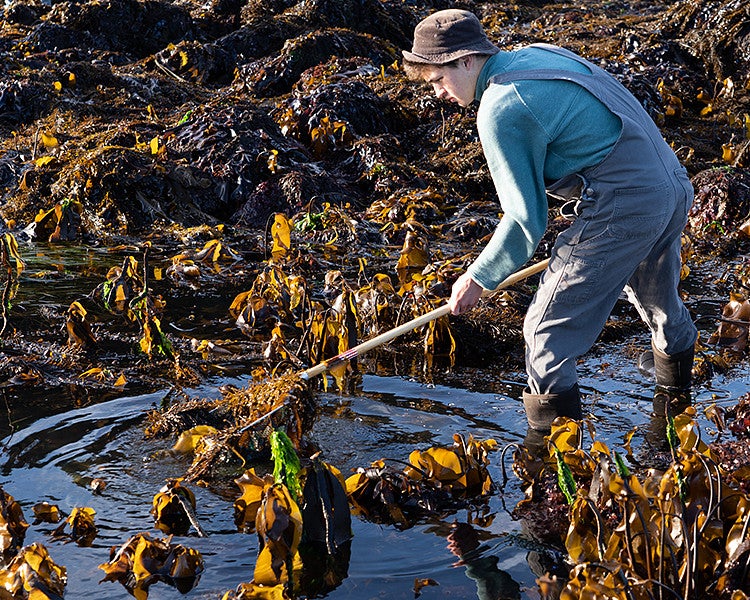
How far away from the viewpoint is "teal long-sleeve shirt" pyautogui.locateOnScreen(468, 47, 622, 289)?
304cm

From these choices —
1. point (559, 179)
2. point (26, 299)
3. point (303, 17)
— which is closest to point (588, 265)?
point (559, 179)

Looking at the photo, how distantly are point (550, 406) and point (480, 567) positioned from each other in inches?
28.1

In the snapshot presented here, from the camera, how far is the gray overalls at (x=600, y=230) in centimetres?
321

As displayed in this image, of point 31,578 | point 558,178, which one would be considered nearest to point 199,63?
point 558,178

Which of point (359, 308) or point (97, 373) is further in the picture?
point (359, 308)

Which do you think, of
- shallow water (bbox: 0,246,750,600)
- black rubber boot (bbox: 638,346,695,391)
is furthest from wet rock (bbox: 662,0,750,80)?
black rubber boot (bbox: 638,346,695,391)

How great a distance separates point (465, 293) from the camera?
334 centimetres

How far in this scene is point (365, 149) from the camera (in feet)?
27.2

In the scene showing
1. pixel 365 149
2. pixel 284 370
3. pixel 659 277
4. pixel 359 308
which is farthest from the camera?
pixel 365 149

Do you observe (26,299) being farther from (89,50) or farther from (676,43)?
(676,43)

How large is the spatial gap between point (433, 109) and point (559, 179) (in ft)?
19.8

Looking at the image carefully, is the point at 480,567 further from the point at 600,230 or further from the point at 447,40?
the point at 447,40

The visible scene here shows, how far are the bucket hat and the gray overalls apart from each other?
15 cm

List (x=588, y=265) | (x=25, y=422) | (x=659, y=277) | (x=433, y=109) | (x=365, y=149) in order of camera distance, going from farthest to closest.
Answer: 1. (x=433, y=109)
2. (x=365, y=149)
3. (x=25, y=422)
4. (x=659, y=277)
5. (x=588, y=265)
